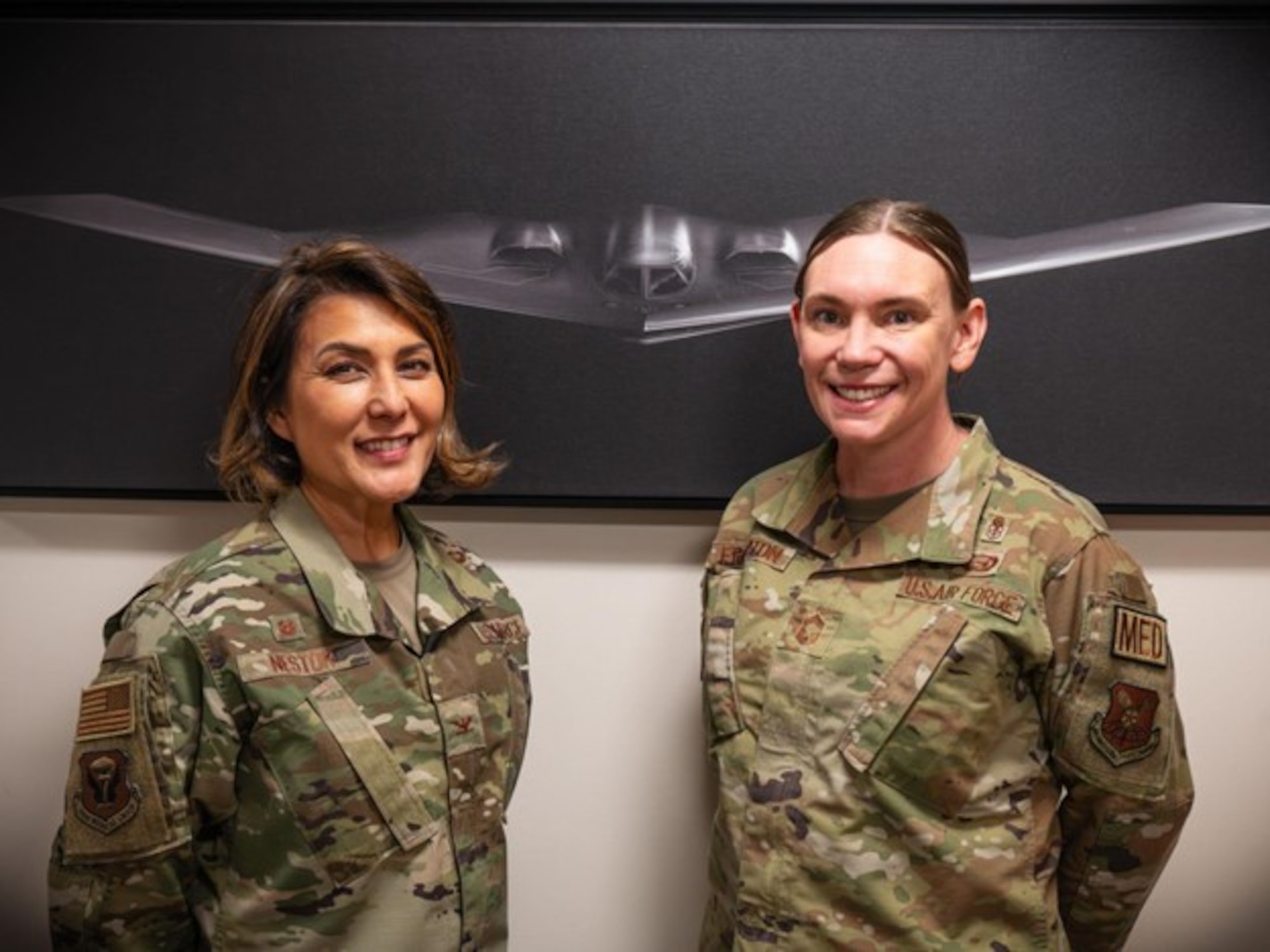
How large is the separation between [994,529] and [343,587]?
2.62 feet

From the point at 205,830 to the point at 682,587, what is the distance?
84 centimetres

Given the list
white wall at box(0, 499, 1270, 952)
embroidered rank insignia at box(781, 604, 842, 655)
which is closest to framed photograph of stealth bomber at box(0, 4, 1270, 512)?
white wall at box(0, 499, 1270, 952)

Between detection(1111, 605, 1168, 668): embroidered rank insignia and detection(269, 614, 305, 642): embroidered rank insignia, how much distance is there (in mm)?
955

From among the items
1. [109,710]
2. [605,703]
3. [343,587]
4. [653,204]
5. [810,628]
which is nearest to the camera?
[109,710]

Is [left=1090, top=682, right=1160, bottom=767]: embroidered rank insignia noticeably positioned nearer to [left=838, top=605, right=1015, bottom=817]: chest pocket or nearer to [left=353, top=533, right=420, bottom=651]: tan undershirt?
[left=838, top=605, right=1015, bottom=817]: chest pocket

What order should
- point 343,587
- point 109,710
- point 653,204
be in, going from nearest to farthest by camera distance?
point 109,710 → point 343,587 → point 653,204

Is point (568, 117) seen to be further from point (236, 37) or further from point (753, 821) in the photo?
point (753, 821)

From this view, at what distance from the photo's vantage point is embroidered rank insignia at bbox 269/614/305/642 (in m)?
1.27

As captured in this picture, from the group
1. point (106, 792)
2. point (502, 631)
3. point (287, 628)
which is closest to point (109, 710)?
point (106, 792)

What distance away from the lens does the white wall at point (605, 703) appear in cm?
184

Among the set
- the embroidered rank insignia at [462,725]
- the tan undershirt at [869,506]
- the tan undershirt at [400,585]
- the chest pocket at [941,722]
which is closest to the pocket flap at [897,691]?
the chest pocket at [941,722]

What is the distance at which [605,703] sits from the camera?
6.18 feet

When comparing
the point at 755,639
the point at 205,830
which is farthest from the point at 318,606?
the point at 755,639

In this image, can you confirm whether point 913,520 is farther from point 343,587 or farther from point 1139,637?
point 343,587
